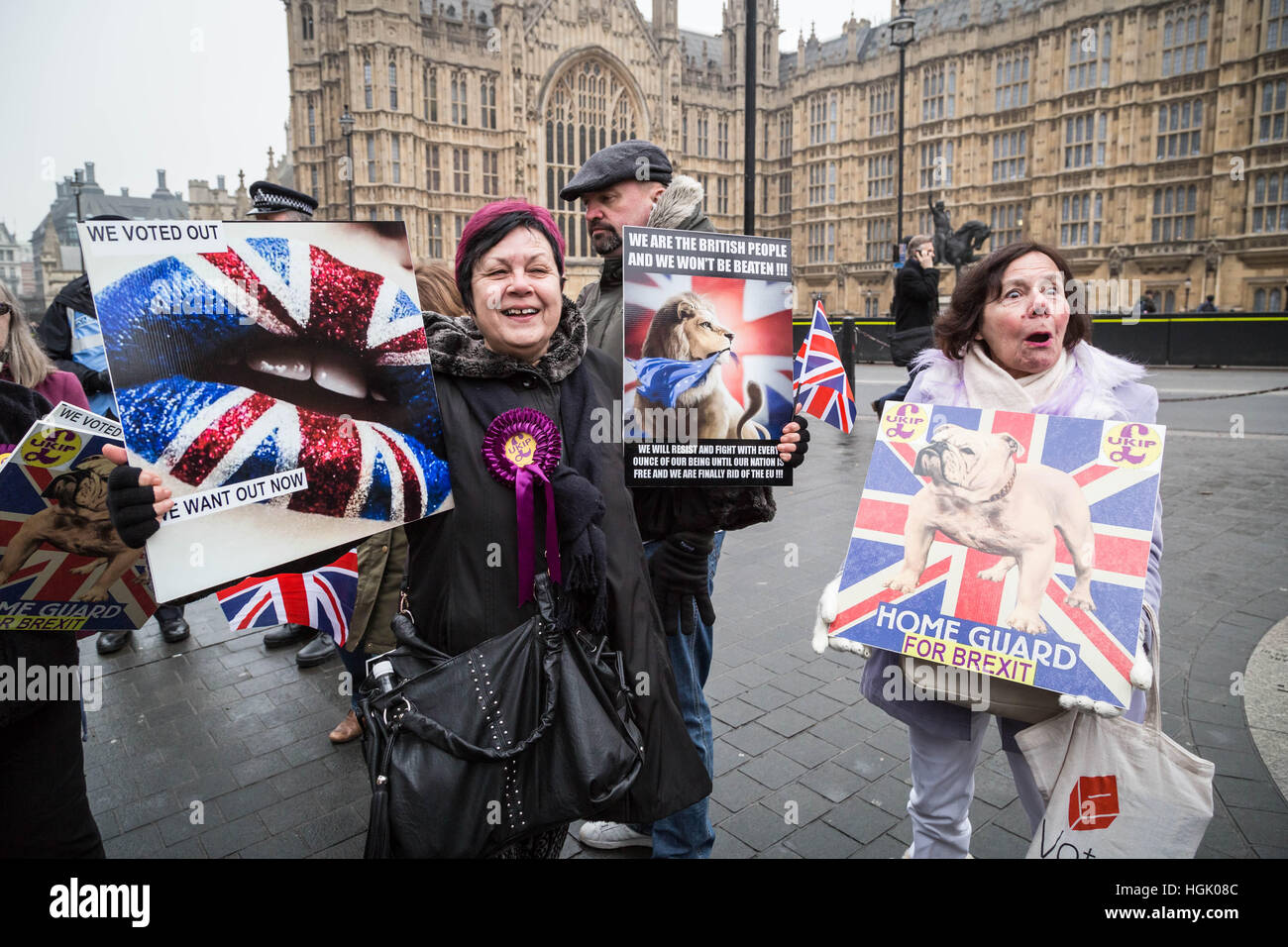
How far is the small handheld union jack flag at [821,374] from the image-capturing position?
343 inches

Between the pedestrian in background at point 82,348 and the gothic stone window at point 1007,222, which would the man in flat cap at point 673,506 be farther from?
the gothic stone window at point 1007,222

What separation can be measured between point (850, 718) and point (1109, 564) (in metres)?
2.12

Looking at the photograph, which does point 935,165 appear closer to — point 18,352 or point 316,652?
point 316,652

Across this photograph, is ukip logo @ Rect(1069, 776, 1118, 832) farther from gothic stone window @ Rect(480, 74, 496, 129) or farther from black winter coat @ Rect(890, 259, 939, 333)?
gothic stone window @ Rect(480, 74, 496, 129)

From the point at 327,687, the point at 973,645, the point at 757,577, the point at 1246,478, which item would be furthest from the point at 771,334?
the point at 1246,478

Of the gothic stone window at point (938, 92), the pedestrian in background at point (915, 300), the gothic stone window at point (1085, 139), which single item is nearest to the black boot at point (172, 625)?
the pedestrian in background at point (915, 300)

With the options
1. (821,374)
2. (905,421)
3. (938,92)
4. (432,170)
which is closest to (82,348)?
(905,421)

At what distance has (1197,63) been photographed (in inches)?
1188

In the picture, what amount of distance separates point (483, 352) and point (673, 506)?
833 millimetres

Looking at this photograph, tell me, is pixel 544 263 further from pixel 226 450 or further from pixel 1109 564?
pixel 1109 564

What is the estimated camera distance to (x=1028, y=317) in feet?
6.75

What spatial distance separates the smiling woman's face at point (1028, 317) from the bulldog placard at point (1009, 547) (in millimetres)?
240

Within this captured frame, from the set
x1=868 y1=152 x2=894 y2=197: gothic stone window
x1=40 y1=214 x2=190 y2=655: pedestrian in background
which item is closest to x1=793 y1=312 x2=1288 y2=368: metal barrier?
x1=40 y1=214 x2=190 y2=655: pedestrian in background

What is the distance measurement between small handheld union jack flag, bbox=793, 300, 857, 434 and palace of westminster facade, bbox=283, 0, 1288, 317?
71.6ft
